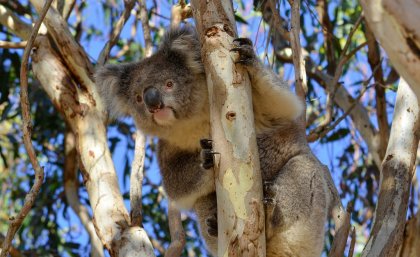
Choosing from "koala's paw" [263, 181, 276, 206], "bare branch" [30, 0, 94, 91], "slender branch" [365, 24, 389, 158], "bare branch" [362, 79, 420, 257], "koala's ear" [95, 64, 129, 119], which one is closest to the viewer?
"bare branch" [362, 79, 420, 257]

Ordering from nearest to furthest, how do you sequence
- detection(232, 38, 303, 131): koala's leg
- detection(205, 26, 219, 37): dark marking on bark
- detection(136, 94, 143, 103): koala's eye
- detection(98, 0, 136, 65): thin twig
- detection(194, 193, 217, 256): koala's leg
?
detection(205, 26, 219, 37): dark marking on bark < detection(232, 38, 303, 131): koala's leg < detection(194, 193, 217, 256): koala's leg < detection(136, 94, 143, 103): koala's eye < detection(98, 0, 136, 65): thin twig

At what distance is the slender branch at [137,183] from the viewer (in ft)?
11.5

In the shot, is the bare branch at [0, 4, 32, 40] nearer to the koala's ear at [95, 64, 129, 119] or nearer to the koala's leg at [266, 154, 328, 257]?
the koala's ear at [95, 64, 129, 119]

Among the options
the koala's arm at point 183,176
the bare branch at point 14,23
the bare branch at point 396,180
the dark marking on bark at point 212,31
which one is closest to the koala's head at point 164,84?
the koala's arm at point 183,176

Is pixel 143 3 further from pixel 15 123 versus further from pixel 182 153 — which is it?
pixel 15 123

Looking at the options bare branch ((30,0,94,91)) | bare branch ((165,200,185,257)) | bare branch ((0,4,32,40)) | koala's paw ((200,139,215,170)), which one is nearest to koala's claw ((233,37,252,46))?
koala's paw ((200,139,215,170))

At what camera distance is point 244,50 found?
2609mm

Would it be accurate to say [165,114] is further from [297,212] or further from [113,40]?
[113,40]

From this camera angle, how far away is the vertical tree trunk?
228cm

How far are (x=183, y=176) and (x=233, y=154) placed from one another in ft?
4.00

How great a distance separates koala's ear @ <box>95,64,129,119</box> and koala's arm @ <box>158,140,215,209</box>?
32 cm

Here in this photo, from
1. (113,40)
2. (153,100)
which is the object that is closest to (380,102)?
(113,40)

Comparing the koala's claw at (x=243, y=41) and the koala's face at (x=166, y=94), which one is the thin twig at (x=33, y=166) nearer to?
the koala's face at (x=166, y=94)

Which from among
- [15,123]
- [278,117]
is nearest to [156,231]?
[15,123]
